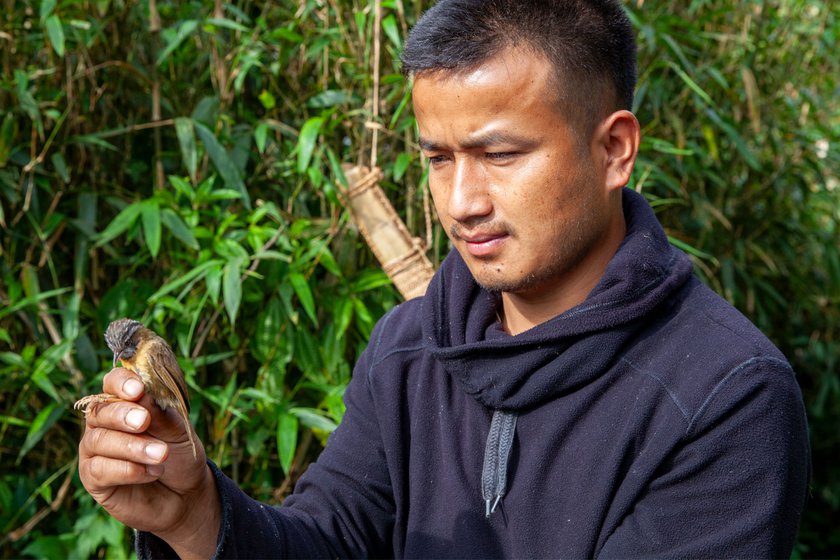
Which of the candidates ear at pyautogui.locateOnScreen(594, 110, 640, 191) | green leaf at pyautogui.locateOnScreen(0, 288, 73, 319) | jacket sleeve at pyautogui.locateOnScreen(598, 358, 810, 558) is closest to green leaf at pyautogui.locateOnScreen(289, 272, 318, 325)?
green leaf at pyautogui.locateOnScreen(0, 288, 73, 319)

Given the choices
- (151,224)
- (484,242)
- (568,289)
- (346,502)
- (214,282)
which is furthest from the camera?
(151,224)

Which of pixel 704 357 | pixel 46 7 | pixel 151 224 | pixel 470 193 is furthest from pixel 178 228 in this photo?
pixel 704 357

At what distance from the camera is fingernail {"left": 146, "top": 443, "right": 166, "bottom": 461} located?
1358 mm

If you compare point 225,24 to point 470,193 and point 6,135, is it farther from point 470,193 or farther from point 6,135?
point 470,193

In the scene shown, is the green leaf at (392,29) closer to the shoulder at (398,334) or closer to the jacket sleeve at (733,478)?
the shoulder at (398,334)

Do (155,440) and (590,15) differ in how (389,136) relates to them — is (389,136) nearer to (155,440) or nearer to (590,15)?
(590,15)

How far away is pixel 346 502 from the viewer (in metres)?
1.79

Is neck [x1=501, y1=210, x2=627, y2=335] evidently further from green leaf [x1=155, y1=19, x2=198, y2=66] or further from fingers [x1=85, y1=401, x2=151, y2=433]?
green leaf [x1=155, y1=19, x2=198, y2=66]

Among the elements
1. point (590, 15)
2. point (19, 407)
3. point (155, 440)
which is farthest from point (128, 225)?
point (590, 15)

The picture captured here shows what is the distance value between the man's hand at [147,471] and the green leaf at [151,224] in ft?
3.55

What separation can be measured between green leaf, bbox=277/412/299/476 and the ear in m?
1.24

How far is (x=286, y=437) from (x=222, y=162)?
0.80 m

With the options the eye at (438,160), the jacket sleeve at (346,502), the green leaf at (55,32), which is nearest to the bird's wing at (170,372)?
the jacket sleeve at (346,502)

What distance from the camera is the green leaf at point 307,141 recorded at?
8.48 feet
